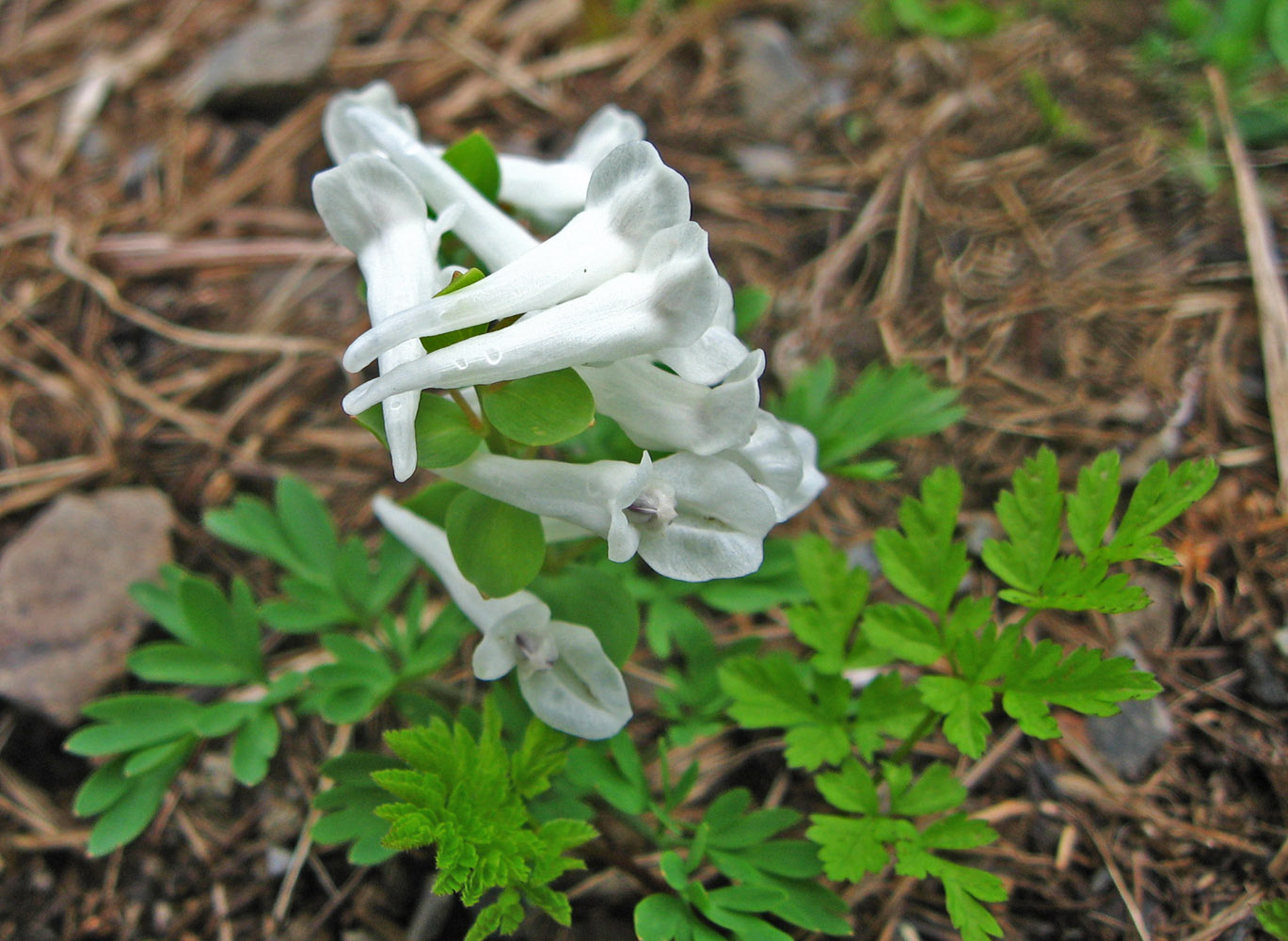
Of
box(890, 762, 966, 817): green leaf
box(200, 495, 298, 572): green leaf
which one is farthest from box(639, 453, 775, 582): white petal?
box(200, 495, 298, 572): green leaf

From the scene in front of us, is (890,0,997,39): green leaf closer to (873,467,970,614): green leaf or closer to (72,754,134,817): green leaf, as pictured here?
(873,467,970,614): green leaf

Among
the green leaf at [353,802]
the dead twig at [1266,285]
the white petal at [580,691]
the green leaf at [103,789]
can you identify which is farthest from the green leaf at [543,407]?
the dead twig at [1266,285]

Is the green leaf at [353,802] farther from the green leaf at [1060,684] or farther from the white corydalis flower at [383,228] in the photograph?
the green leaf at [1060,684]

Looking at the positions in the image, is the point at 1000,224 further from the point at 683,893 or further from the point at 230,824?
the point at 230,824

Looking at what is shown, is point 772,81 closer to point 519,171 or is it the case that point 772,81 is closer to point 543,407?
point 519,171

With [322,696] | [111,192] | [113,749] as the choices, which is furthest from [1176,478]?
Result: [111,192]

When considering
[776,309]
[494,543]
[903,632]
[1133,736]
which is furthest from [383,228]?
[1133,736]
